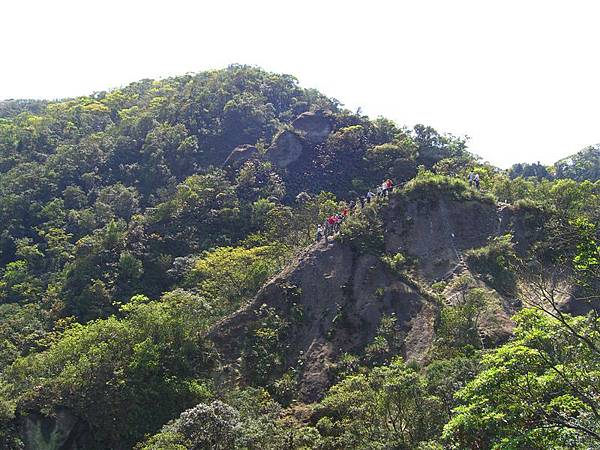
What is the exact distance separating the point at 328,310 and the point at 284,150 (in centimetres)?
3087

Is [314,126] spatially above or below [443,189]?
above

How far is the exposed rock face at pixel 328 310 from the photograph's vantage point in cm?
2673

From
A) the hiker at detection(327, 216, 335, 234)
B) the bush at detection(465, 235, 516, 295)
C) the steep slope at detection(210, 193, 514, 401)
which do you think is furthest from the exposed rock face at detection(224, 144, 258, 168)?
the bush at detection(465, 235, 516, 295)

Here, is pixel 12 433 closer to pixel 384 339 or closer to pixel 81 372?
pixel 81 372

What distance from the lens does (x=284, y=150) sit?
56812 mm

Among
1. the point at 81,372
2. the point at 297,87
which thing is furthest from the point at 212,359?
the point at 297,87

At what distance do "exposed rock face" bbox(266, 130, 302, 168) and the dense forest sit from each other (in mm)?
262

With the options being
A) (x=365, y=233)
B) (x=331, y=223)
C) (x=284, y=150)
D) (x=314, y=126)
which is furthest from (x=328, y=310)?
(x=314, y=126)

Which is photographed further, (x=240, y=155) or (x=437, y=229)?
(x=240, y=155)

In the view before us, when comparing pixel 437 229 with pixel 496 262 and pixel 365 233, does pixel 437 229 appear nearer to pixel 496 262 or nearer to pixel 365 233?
pixel 496 262

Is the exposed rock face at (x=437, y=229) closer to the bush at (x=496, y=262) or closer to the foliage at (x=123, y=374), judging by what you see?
the bush at (x=496, y=262)

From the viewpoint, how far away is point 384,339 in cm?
2602

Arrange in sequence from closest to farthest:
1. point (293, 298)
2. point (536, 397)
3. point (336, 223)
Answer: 1. point (536, 397)
2. point (293, 298)
3. point (336, 223)

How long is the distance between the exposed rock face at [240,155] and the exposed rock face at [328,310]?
27375 mm
